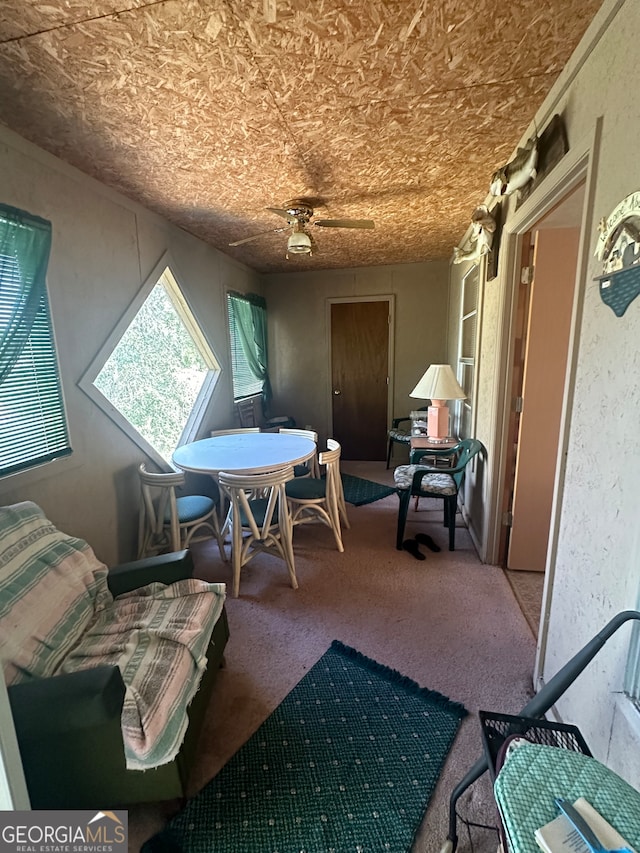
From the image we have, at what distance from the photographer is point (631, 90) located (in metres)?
0.99

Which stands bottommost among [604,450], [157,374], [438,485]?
[438,485]

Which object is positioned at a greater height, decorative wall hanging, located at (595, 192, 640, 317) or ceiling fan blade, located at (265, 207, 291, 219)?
ceiling fan blade, located at (265, 207, 291, 219)

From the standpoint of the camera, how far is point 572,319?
1309 millimetres

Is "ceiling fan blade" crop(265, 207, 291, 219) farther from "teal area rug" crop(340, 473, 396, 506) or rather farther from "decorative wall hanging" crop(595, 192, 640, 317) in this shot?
"teal area rug" crop(340, 473, 396, 506)

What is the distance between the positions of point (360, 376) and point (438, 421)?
1.99 metres

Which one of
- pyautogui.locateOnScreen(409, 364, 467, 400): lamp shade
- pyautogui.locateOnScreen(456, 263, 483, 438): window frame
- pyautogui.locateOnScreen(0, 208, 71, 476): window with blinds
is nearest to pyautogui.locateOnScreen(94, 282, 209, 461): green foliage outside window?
pyautogui.locateOnScreen(0, 208, 71, 476): window with blinds

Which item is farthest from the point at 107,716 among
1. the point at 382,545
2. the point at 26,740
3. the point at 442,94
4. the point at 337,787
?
the point at 442,94

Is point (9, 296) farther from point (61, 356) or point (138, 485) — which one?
point (138, 485)

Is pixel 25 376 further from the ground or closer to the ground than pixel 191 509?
further from the ground

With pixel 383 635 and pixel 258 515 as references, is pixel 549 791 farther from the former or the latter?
pixel 258 515

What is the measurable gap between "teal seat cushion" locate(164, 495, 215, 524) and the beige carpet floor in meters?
0.43

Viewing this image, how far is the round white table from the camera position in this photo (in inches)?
91.7

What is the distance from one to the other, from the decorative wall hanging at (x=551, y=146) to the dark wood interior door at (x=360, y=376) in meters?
3.24

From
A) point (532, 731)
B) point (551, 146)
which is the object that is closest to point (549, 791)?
point (532, 731)
